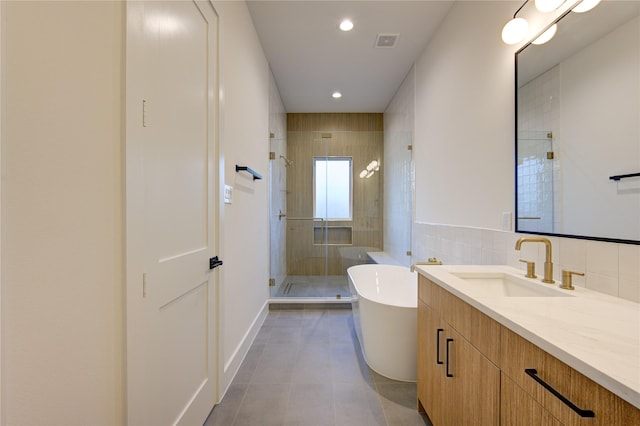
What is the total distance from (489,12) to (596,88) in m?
1.03

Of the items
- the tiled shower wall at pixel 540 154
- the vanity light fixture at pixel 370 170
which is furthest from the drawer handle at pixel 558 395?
the vanity light fixture at pixel 370 170

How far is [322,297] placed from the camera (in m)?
3.41

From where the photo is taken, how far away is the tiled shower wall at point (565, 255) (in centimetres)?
95

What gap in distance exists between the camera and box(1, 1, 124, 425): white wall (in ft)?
1.86

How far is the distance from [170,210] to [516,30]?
1.98 m

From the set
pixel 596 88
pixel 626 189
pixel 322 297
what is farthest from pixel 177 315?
pixel 322 297

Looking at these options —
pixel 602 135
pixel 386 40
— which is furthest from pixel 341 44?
pixel 602 135

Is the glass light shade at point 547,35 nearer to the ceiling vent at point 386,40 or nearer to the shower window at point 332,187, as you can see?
the ceiling vent at point 386,40

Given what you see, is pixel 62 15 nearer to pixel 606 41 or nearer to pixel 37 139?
pixel 37 139

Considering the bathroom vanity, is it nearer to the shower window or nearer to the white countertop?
the white countertop

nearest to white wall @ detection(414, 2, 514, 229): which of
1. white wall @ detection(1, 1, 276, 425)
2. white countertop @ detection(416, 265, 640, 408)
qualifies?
white countertop @ detection(416, 265, 640, 408)

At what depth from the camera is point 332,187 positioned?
3990 millimetres

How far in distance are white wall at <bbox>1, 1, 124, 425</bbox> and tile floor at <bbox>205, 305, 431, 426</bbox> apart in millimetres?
953

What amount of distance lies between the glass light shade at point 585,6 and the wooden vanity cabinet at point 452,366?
1332 millimetres
